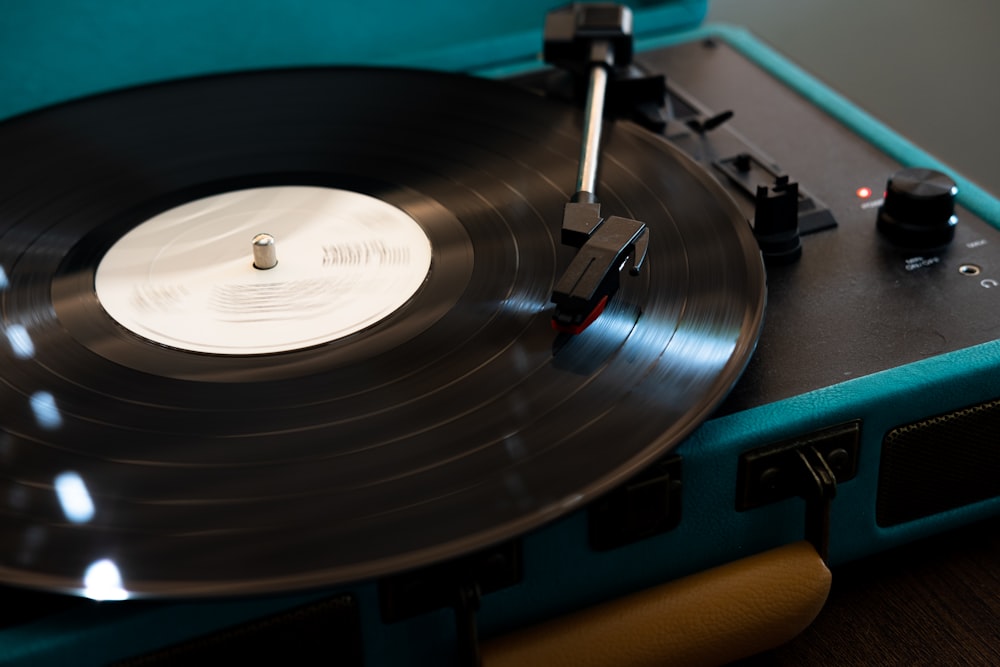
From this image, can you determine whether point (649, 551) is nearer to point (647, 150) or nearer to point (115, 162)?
point (647, 150)

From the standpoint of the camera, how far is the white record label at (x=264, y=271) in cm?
77

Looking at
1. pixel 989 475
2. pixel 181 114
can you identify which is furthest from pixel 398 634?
pixel 181 114

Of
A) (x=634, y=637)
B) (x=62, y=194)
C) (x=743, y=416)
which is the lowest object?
(x=634, y=637)

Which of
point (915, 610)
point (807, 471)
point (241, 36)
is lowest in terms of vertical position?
point (915, 610)

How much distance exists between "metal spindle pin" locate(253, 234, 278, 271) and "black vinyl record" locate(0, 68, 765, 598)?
3.9 inches

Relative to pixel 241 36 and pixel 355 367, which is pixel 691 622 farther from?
Answer: pixel 241 36

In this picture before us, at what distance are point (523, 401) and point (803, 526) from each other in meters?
0.24

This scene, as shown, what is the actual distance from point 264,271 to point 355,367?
7.3 inches

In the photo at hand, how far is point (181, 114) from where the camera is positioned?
100cm

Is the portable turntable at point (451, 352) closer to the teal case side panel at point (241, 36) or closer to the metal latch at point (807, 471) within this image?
the metal latch at point (807, 471)

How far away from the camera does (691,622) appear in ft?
2.31

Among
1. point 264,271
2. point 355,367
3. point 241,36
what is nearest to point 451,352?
point 355,367

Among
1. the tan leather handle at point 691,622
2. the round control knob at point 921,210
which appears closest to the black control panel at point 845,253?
the round control knob at point 921,210

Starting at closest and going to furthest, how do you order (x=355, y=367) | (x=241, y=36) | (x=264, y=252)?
1. (x=355, y=367)
2. (x=264, y=252)
3. (x=241, y=36)
